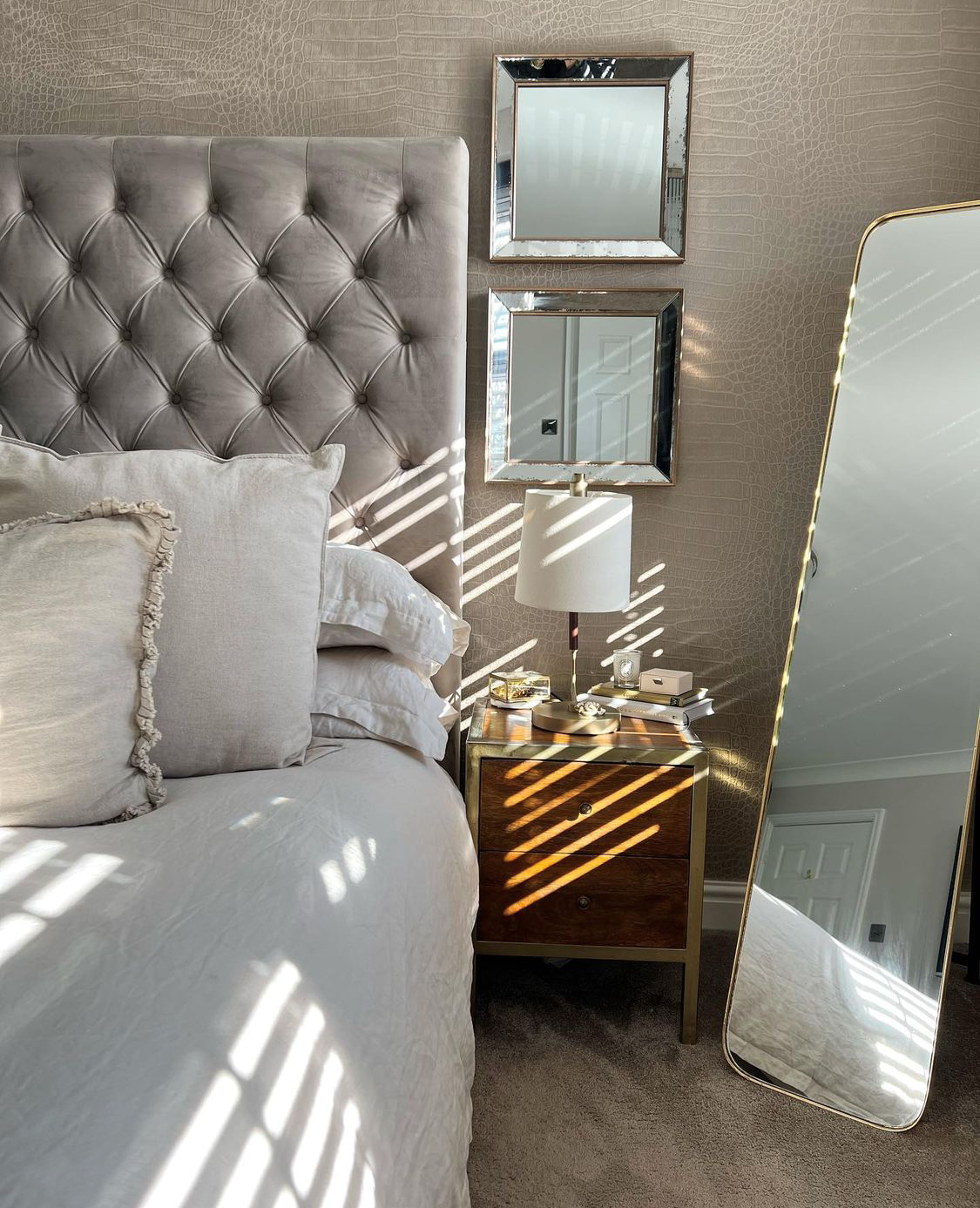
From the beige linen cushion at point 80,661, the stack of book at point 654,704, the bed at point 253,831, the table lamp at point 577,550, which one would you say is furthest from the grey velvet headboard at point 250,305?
the beige linen cushion at point 80,661

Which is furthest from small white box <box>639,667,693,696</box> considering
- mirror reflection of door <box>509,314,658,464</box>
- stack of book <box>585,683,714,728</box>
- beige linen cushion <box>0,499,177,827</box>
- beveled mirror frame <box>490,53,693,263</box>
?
beige linen cushion <box>0,499,177,827</box>

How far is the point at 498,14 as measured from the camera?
2031 mm

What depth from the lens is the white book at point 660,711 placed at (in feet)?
6.44

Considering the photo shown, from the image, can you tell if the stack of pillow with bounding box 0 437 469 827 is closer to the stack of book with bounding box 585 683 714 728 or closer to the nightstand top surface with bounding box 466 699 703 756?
the nightstand top surface with bounding box 466 699 703 756

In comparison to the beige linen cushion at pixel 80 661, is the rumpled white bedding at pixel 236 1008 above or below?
below

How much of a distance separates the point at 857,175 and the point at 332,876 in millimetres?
1848

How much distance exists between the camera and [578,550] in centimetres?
174

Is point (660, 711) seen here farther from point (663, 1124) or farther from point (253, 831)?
point (253, 831)

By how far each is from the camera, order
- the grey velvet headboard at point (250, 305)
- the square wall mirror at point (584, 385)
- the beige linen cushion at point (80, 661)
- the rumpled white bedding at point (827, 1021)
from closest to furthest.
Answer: the beige linen cushion at point (80, 661), the rumpled white bedding at point (827, 1021), the grey velvet headboard at point (250, 305), the square wall mirror at point (584, 385)

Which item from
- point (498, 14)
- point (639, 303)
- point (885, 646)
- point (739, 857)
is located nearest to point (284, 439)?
point (639, 303)

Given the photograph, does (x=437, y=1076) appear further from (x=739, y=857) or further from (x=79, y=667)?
(x=739, y=857)

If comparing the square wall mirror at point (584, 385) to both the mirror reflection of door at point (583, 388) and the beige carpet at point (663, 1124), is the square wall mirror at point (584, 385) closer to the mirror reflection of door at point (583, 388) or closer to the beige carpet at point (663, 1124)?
the mirror reflection of door at point (583, 388)

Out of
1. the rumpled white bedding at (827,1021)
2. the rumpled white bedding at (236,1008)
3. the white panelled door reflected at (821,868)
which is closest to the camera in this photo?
the rumpled white bedding at (236,1008)

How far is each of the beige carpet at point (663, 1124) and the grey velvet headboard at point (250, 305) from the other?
102 centimetres
